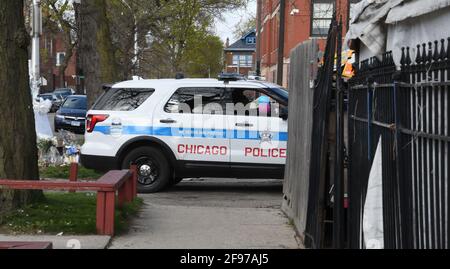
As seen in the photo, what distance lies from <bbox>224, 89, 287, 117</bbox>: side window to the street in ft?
4.82

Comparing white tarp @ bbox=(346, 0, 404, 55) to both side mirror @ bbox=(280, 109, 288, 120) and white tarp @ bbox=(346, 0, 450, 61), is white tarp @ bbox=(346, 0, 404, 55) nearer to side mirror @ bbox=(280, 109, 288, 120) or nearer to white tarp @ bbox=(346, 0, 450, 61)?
white tarp @ bbox=(346, 0, 450, 61)

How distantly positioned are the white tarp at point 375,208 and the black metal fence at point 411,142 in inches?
6.2

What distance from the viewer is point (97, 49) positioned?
1574cm

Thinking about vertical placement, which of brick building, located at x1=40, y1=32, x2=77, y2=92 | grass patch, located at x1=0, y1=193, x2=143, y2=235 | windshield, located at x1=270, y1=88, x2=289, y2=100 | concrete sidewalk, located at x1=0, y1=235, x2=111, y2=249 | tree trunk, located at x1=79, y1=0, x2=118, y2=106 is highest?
brick building, located at x1=40, y1=32, x2=77, y2=92

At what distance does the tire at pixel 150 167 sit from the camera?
36.2ft

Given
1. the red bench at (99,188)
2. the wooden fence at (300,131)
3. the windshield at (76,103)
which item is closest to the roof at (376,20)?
the wooden fence at (300,131)

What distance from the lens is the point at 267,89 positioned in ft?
36.0

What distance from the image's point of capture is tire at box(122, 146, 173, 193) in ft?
36.2

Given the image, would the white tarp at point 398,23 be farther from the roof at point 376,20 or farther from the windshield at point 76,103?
the windshield at point 76,103

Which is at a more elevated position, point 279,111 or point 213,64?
point 213,64

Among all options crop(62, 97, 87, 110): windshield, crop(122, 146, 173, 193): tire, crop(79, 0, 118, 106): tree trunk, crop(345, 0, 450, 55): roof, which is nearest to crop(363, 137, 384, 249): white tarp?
crop(345, 0, 450, 55): roof
